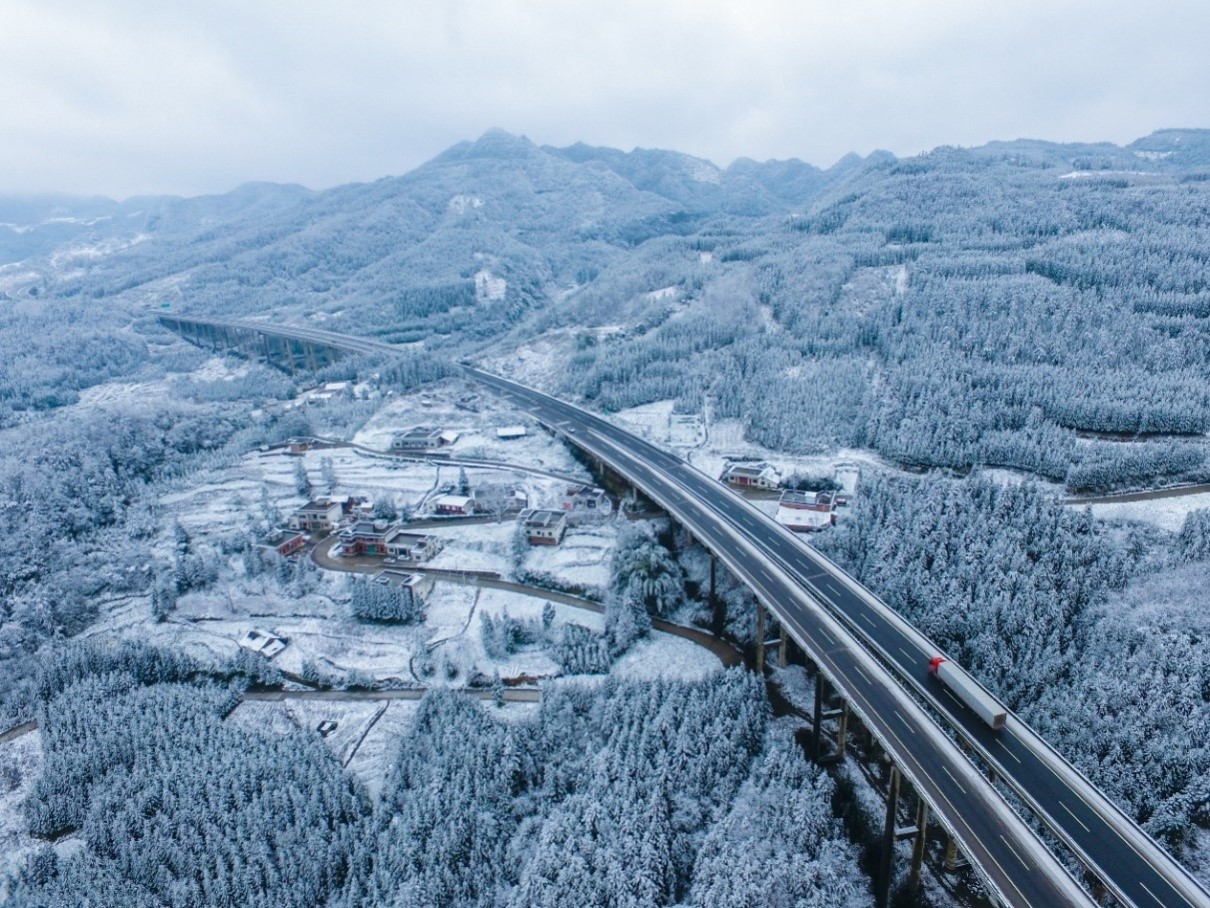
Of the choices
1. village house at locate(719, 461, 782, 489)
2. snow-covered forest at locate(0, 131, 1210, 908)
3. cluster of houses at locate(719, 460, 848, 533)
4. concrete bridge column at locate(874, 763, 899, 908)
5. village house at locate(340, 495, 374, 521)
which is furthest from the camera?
village house at locate(340, 495, 374, 521)

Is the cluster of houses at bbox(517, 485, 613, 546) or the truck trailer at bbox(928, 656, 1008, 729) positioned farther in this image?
the cluster of houses at bbox(517, 485, 613, 546)

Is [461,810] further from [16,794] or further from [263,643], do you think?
[16,794]

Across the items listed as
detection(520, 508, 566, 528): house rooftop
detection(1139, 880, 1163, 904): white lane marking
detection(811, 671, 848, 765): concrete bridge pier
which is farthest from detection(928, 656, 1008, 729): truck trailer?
detection(520, 508, 566, 528): house rooftop

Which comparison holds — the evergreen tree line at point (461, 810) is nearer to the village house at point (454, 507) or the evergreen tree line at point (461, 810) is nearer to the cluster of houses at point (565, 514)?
the cluster of houses at point (565, 514)

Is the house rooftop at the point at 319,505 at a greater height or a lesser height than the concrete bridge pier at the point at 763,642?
greater

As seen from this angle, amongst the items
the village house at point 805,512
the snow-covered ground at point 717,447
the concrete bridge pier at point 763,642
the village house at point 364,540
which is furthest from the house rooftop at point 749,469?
the village house at point 364,540

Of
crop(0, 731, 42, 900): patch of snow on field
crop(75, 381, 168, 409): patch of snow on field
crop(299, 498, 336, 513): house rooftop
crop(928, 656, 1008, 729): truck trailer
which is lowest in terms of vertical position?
crop(0, 731, 42, 900): patch of snow on field

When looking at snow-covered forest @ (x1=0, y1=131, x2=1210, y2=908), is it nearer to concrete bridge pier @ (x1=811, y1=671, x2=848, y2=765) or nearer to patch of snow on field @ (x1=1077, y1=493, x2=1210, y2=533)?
concrete bridge pier @ (x1=811, y1=671, x2=848, y2=765)
